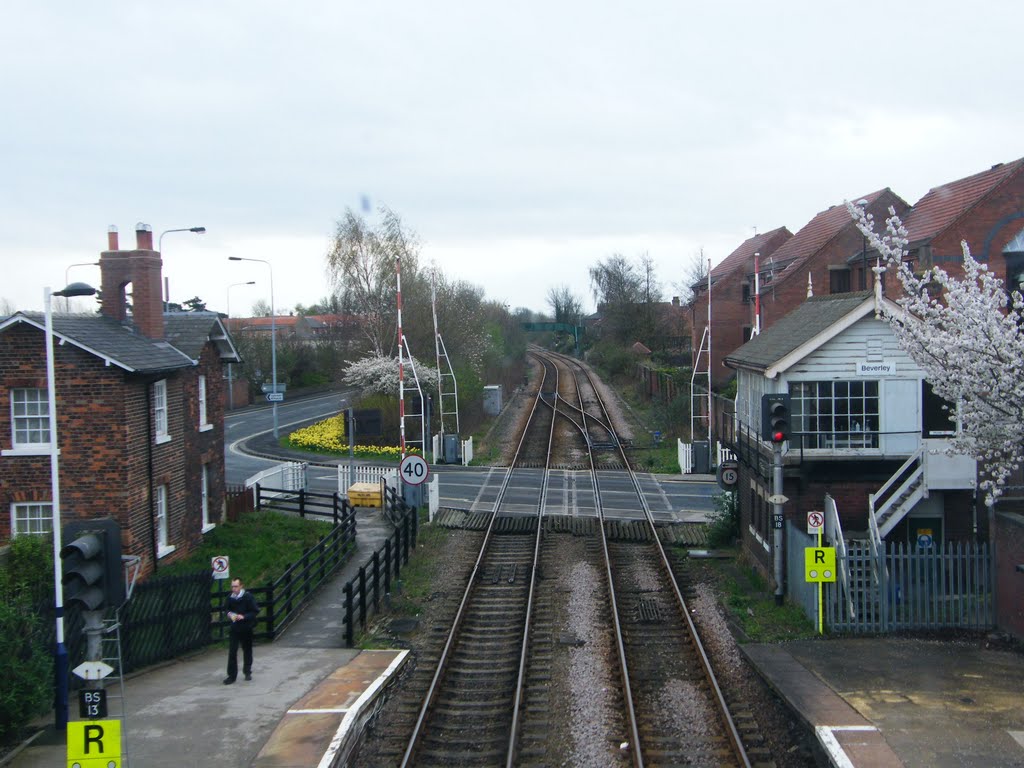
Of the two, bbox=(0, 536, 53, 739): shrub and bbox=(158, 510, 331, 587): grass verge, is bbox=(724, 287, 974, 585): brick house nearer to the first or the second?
bbox=(158, 510, 331, 587): grass verge

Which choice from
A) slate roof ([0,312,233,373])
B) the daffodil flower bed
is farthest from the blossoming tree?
the daffodil flower bed

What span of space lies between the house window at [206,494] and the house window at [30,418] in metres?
5.85

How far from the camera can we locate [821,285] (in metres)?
46.3

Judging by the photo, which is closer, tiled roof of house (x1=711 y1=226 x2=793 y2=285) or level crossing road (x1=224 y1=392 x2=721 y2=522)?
level crossing road (x1=224 y1=392 x2=721 y2=522)

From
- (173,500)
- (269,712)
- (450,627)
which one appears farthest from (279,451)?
(269,712)

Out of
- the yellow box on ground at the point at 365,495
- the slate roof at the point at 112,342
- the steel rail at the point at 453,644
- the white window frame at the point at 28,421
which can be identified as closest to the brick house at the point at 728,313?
the yellow box on ground at the point at 365,495

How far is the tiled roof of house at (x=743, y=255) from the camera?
2272 inches

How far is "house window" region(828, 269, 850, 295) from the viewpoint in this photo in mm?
45938

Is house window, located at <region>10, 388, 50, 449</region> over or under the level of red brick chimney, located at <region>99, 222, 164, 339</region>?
under

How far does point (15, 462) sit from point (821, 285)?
3747cm

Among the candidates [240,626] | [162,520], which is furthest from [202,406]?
[240,626]

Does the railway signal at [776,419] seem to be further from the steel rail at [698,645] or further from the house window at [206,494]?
the house window at [206,494]

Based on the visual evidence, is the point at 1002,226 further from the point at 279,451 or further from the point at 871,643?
the point at 279,451

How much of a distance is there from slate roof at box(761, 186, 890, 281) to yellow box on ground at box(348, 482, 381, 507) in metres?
24.8
